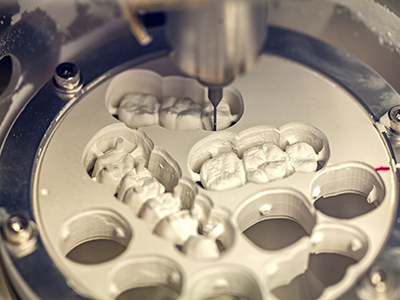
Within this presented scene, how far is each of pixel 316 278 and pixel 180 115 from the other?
411 mm

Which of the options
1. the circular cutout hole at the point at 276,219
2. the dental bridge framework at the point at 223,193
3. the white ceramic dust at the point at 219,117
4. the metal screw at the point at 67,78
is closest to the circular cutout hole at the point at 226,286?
the dental bridge framework at the point at 223,193

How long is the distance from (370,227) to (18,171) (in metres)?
0.63

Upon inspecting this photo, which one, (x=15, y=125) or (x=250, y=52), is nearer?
(x=250, y=52)

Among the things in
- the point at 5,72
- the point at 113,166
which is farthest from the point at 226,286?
the point at 5,72

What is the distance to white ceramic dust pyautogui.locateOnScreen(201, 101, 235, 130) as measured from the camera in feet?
3.67

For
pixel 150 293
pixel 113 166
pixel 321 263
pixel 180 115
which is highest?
pixel 180 115

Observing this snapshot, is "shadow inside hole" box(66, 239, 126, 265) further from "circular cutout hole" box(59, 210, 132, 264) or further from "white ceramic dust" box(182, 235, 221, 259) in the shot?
"white ceramic dust" box(182, 235, 221, 259)

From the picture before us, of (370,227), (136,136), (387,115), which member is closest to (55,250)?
(136,136)

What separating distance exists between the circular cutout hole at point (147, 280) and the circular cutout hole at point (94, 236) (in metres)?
0.06

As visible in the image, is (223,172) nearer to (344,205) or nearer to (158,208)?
(158,208)

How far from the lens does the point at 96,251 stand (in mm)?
1053

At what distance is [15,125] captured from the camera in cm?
108

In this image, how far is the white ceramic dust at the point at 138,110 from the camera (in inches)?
44.5

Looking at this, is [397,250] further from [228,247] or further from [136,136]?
[136,136]
